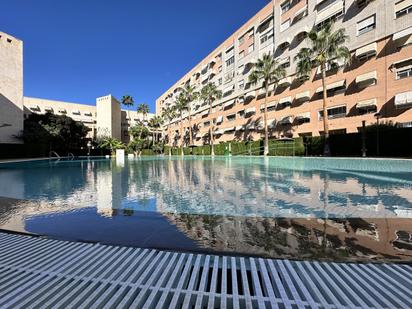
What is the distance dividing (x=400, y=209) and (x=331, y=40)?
23.8 m

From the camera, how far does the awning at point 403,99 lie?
68.6 ft

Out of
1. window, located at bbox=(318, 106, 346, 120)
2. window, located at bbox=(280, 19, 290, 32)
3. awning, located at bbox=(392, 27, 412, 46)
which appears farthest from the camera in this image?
window, located at bbox=(280, 19, 290, 32)

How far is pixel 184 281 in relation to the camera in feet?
7.59

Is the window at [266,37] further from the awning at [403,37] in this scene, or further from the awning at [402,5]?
the awning at [403,37]

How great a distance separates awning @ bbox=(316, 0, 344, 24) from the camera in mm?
26891

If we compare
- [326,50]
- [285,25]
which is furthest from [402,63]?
[285,25]

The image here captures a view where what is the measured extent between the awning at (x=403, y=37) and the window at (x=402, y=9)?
1.75m

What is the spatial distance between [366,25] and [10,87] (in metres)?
44.3

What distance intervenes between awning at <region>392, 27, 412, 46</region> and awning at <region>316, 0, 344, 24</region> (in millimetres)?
7474

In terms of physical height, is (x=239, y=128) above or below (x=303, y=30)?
below

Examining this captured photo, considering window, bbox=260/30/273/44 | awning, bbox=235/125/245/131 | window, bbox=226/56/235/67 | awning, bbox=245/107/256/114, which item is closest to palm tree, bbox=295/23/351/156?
window, bbox=260/30/273/44

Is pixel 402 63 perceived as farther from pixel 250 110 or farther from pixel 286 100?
pixel 250 110

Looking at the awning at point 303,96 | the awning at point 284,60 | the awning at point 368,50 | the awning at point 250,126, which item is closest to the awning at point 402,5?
the awning at point 368,50

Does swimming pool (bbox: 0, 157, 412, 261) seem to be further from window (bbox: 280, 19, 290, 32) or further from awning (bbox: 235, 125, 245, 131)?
awning (bbox: 235, 125, 245, 131)
